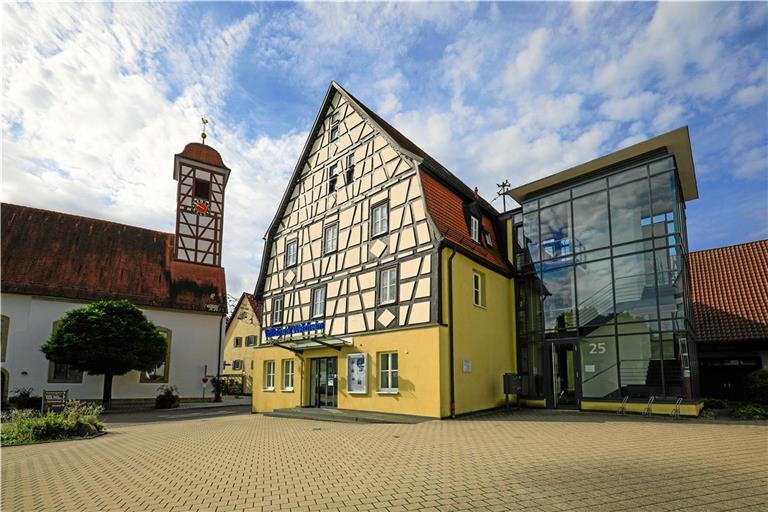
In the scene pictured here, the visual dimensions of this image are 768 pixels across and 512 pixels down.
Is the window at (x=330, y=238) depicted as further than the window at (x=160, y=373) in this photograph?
No

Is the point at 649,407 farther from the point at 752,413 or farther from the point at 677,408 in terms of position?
the point at 752,413

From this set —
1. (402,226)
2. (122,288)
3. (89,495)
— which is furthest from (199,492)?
(122,288)

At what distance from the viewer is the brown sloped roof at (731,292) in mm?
18391

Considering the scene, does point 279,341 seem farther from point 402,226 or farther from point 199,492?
point 199,492

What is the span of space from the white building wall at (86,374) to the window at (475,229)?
895 inches

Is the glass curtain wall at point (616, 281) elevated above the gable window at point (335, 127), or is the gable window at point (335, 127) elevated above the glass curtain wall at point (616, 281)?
the gable window at point (335, 127)

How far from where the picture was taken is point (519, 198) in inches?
768

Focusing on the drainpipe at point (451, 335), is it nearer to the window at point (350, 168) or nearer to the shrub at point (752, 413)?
the window at point (350, 168)

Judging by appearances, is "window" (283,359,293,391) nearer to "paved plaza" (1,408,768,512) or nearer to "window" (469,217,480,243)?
"paved plaza" (1,408,768,512)

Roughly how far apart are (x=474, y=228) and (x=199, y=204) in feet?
83.3

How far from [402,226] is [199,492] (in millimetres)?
11387

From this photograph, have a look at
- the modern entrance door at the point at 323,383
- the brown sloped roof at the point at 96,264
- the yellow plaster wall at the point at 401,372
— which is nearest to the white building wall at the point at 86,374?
the brown sloped roof at the point at 96,264

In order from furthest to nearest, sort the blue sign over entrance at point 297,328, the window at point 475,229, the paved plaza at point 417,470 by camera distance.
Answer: the blue sign over entrance at point 297,328 → the window at point 475,229 → the paved plaza at point 417,470

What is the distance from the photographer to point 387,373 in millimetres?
16141
